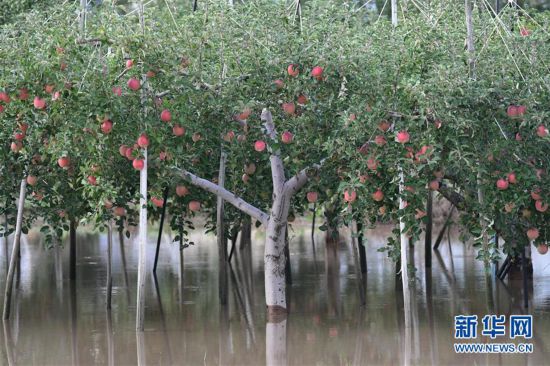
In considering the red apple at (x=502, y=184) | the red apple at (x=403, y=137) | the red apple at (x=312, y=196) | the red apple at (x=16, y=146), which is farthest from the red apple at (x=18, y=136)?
the red apple at (x=502, y=184)

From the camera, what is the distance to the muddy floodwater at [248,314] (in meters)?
11.1

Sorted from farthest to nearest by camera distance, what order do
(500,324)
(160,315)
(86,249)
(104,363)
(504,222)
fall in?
(86,249), (160,315), (500,324), (504,222), (104,363)

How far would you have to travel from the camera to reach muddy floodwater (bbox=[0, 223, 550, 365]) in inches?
436

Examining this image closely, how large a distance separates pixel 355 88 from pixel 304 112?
28.8 inches

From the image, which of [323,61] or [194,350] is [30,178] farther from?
[323,61]

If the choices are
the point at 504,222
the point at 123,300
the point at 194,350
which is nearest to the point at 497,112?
the point at 504,222

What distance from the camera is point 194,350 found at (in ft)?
37.4

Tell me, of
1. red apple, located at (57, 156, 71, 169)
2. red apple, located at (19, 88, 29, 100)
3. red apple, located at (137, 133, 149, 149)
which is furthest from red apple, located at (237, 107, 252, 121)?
red apple, located at (19, 88, 29, 100)

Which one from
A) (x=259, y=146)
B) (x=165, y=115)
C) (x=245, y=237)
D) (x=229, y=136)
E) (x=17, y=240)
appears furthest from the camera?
(x=245, y=237)

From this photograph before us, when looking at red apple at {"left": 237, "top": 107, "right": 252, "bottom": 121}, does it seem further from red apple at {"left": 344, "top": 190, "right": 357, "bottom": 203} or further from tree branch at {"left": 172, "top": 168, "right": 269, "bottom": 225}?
red apple at {"left": 344, "top": 190, "right": 357, "bottom": 203}

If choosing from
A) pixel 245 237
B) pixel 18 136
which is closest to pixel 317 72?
pixel 18 136

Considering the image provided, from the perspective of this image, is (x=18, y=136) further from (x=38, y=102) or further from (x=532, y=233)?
(x=532, y=233)

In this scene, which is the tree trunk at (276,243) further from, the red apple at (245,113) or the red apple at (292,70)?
the red apple at (292,70)

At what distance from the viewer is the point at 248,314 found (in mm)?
13859
